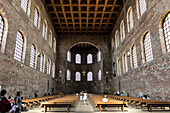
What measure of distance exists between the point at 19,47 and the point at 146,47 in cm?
1190

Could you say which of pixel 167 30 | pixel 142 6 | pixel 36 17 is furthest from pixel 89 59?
pixel 167 30

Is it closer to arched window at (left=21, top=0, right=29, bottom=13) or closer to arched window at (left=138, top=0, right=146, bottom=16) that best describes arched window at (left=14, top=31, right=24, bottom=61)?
arched window at (left=21, top=0, right=29, bottom=13)

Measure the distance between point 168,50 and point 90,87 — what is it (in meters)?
30.0

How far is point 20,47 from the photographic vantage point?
1313cm

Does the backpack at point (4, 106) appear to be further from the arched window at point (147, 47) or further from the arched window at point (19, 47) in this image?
the arched window at point (147, 47)

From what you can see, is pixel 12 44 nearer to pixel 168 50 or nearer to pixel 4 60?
pixel 4 60

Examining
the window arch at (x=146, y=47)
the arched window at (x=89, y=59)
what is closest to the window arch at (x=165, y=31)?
the window arch at (x=146, y=47)

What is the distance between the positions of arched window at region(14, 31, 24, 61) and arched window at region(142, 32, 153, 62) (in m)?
11.8

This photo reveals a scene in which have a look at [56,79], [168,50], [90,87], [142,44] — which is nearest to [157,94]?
[168,50]

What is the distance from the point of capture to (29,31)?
1467 centimetres

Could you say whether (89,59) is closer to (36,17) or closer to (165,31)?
(36,17)

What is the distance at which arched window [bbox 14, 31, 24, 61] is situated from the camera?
40.4 feet

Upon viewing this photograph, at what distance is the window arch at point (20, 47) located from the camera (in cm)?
1232

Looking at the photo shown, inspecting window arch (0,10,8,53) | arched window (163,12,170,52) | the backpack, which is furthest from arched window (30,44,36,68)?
arched window (163,12,170,52)
